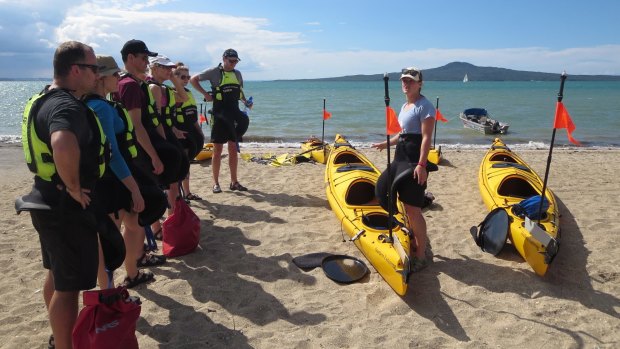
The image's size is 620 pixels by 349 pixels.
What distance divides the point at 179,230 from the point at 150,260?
0.40m

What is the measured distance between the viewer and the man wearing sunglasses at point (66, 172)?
205 cm

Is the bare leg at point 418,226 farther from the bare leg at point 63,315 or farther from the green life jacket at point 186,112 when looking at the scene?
the green life jacket at point 186,112

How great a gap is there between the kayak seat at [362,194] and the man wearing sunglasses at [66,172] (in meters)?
3.46

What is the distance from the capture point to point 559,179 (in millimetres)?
7965

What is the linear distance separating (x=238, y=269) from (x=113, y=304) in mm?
1745

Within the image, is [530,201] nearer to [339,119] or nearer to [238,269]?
[238,269]

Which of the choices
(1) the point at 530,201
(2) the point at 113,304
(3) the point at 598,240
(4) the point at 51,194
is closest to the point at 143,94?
(4) the point at 51,194

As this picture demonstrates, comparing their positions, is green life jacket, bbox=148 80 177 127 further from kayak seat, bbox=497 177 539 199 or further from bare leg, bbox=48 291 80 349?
kayak seat, bbox=497 177 539 199

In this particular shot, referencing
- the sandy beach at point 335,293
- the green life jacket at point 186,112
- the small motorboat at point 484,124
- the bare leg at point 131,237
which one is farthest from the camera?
the small motorboat at point 484,124

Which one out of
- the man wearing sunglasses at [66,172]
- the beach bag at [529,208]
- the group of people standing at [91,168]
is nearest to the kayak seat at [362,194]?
the beach bag at [529,208]

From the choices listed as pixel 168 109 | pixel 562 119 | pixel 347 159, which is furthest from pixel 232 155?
pixel 562 119

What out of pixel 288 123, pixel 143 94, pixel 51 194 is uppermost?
pixel 143 94

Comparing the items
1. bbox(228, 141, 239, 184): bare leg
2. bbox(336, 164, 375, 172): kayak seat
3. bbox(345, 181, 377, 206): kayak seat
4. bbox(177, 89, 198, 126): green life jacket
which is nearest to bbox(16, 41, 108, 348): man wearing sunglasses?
bbox(177, 89, 198, 126): green life jacket

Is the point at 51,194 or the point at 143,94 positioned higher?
the point at 143,94
